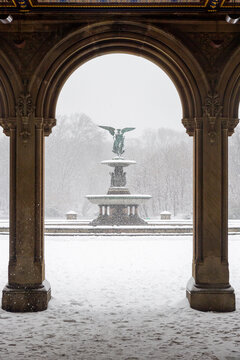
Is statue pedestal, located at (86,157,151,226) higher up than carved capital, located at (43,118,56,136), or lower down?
lower down

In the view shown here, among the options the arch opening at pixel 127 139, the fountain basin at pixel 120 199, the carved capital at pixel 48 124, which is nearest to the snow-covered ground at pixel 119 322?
the carved capital at pixel 48 124

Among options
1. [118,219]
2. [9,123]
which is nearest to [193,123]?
[9,123]

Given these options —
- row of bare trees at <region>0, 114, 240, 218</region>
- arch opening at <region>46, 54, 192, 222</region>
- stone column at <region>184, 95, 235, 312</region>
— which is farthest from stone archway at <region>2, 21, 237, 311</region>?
row of bare trees at <region>0, 114, 240, 218</region>

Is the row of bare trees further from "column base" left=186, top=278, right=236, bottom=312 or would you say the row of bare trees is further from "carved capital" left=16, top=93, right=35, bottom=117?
"carved capital" left=16, top=93, right=35, bottom=117

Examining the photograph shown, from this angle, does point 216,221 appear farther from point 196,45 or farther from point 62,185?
point 62,185

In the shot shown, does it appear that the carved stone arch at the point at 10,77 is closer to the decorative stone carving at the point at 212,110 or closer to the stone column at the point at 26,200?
the stone column at the point at 26,200

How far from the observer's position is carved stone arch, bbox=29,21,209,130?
5.93 m

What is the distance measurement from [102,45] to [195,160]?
7.12ft

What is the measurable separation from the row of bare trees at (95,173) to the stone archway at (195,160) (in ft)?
95.7

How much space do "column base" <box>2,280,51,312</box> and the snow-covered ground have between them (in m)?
0.13

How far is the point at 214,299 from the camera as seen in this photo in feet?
18.9

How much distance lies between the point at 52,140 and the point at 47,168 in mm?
2770

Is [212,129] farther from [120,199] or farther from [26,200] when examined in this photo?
[120,199]

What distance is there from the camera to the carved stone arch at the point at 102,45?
5930 mm
